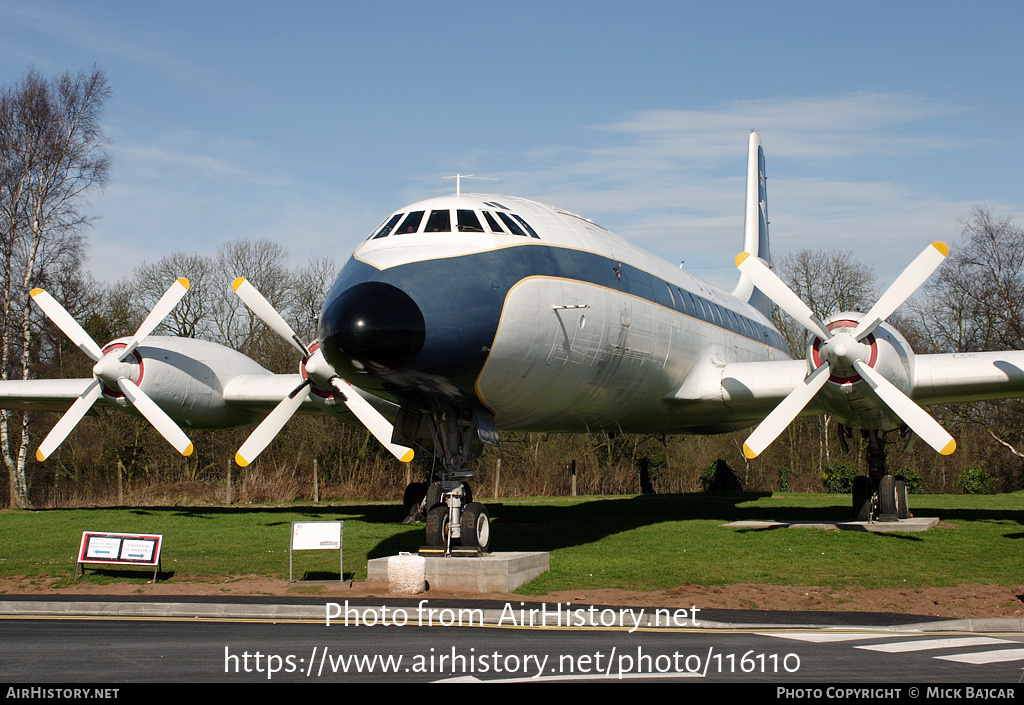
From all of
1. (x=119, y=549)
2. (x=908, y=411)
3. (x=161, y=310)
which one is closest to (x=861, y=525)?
(x=908, y=411)

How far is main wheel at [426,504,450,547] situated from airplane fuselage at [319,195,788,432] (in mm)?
1453

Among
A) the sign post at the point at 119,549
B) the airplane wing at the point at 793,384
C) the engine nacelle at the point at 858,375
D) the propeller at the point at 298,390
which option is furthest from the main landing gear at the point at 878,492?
the sign post at the point at 119,549

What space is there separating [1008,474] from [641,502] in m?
22.7

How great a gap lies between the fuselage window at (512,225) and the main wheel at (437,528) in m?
3.98

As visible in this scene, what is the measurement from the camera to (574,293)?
13266mm

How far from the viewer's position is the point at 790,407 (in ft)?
49.6

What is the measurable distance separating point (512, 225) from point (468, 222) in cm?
74

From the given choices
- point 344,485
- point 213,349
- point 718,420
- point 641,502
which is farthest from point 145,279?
point 718,420

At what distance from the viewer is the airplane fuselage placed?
10.9 meters

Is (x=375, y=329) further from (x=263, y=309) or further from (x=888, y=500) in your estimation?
(x=888, y=500)

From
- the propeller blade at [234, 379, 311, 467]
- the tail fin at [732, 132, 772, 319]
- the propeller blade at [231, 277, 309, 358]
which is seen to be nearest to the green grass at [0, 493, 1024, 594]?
the propeller blade at [234, 379, 311, 467]

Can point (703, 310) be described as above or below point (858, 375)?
above

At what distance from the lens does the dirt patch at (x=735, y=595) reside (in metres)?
10.5
